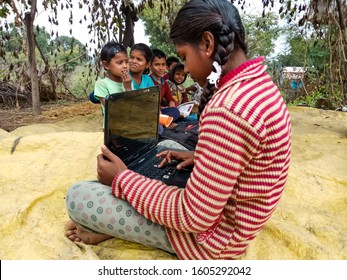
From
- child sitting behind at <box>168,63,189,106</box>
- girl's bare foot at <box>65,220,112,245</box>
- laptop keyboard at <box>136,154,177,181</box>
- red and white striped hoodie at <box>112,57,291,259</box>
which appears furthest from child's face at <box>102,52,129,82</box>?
red and white striped hoodie at <box>112,57,291,259</box>

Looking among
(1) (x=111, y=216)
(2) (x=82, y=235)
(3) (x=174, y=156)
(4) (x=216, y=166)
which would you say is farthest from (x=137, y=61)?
(4) (x=216, y=166)

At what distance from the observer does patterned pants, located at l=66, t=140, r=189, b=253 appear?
1324 mm

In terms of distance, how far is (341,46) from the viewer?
168 inches

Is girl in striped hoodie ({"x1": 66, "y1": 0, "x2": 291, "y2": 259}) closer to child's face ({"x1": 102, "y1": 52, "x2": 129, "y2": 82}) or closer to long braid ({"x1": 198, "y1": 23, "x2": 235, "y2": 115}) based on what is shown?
long braid ({"x1": 198, "y1": 23, "x2": 235, "y2": 115})

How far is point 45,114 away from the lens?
190 inches

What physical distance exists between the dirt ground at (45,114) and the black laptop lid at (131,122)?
272 cm

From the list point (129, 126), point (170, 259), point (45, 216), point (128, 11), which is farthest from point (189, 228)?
point (128, 11)

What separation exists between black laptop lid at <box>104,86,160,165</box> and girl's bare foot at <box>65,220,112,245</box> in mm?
328

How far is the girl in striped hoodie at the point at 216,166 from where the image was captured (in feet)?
3.32

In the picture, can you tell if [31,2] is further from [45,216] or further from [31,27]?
[45,216]

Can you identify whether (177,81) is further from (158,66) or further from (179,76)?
(158,66)

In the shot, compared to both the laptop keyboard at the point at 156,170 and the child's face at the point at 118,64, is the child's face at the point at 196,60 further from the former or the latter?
the child's face at the point at 118,64

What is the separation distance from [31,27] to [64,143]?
7.92ft
